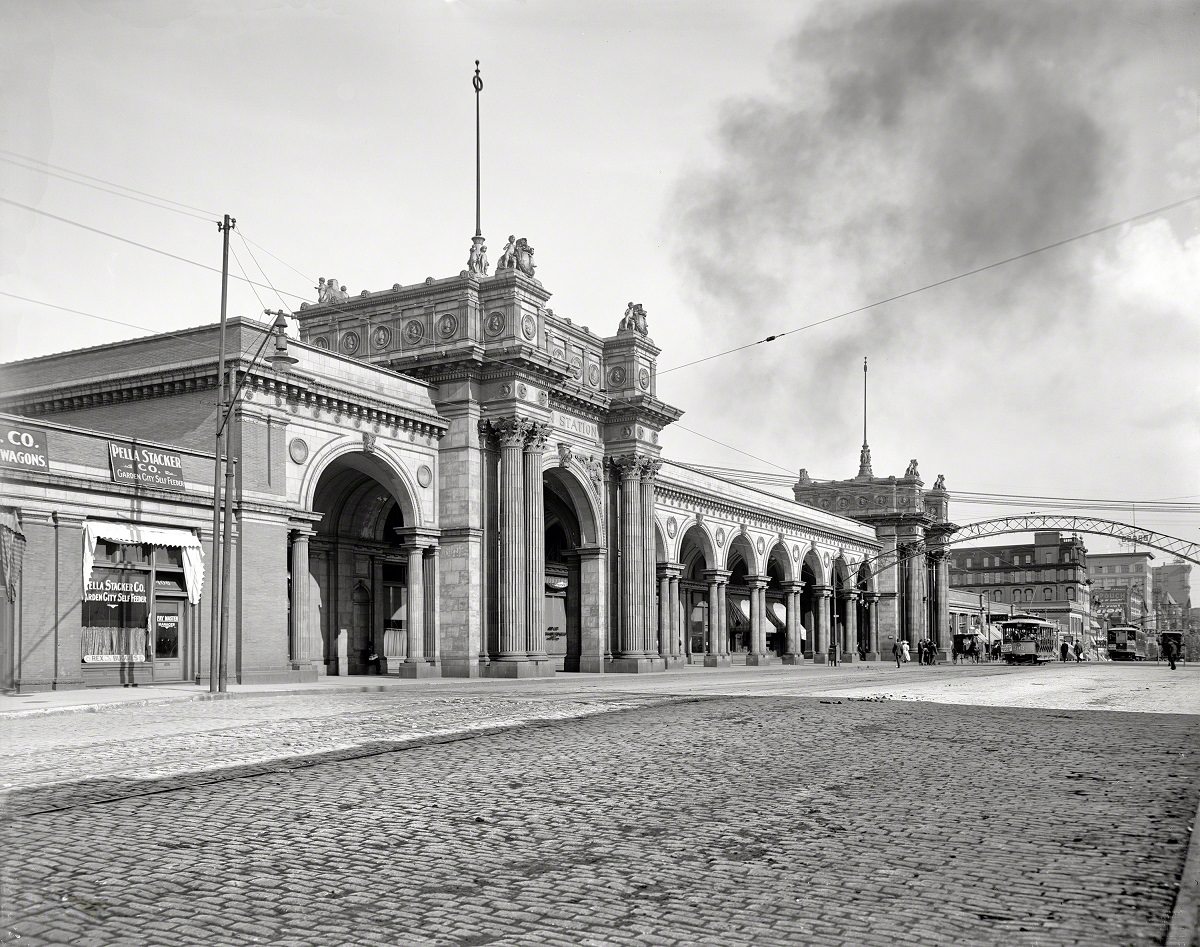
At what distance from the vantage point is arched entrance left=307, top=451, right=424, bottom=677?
38.9 meters

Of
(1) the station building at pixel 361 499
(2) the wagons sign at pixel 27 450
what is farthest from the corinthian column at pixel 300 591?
(2) the wagons sign at pixel 27 450

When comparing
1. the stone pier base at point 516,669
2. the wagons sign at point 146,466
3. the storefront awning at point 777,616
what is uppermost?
the wagons sign at point 146,466

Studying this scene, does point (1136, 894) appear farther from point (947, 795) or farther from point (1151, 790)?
point (1151, 790)

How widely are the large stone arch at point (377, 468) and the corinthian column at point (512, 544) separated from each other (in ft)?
9.63

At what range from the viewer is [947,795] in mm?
10062

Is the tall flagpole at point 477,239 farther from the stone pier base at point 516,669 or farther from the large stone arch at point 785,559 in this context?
the large stone arch at point 785,559

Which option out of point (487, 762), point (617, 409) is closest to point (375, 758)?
point (487, 762)

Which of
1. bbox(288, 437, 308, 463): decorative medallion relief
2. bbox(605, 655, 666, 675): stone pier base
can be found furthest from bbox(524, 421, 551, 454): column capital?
bbox(605, 655, 666, 675): stone pier base

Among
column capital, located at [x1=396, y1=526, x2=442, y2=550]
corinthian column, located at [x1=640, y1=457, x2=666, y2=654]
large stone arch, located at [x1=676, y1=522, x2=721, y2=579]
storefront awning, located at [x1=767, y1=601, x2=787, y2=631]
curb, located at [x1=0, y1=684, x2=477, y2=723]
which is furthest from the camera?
storefront awning, located at [x1=767, y1=601, x2=787, y2=631]

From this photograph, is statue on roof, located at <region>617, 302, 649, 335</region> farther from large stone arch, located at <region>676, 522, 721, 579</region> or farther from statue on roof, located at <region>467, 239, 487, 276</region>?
large stone arch, located at <region>676, 522, 721, 579</region>

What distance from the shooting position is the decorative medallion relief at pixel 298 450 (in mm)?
33750

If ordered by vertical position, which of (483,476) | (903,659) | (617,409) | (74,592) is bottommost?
(903,659)

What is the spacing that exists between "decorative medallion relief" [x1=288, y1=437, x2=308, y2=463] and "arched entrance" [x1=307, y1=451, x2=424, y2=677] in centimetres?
251

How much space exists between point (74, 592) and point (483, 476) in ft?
52.1
